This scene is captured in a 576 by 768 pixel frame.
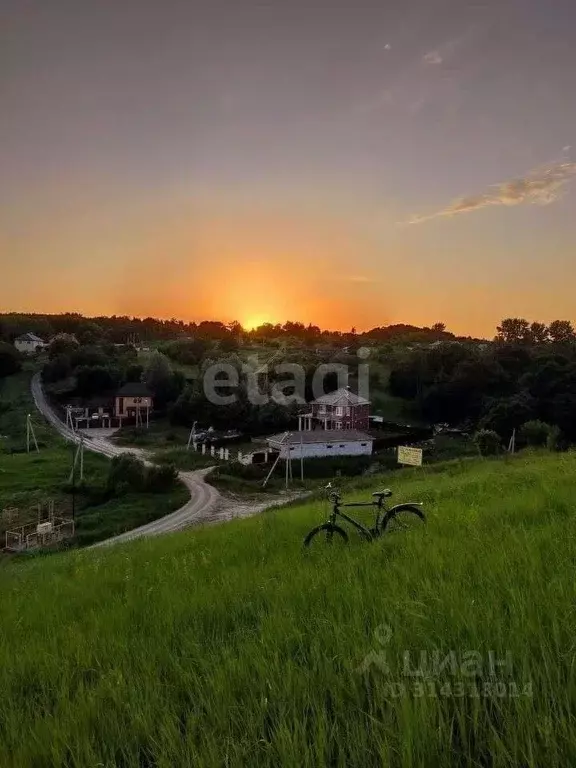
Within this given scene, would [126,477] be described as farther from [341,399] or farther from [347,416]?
[341,399]

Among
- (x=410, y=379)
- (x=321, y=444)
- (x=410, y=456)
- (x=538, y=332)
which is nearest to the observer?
(x=410, y=456)

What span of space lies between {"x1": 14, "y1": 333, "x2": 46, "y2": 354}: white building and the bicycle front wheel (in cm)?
11810

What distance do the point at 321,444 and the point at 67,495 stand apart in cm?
2369

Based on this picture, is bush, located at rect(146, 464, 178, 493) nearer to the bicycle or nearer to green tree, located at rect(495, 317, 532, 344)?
the bicycle

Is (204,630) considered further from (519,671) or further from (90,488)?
(90,488)

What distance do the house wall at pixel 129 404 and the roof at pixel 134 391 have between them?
0.55 m

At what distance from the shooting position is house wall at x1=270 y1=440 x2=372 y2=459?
161 feet

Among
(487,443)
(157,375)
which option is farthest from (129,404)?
(487,443)

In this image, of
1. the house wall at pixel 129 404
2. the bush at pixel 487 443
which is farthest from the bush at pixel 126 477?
the house wall at pixel 129 404

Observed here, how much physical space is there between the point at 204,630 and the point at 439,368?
70.4m

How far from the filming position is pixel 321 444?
166 ft

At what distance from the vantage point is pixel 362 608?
11.5 feet

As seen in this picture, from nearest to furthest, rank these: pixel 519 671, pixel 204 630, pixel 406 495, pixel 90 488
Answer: pixel 519 671
pixel 204 630
pixel 406 495
pixel 90 488

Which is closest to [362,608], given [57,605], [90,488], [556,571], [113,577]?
[556,571]
